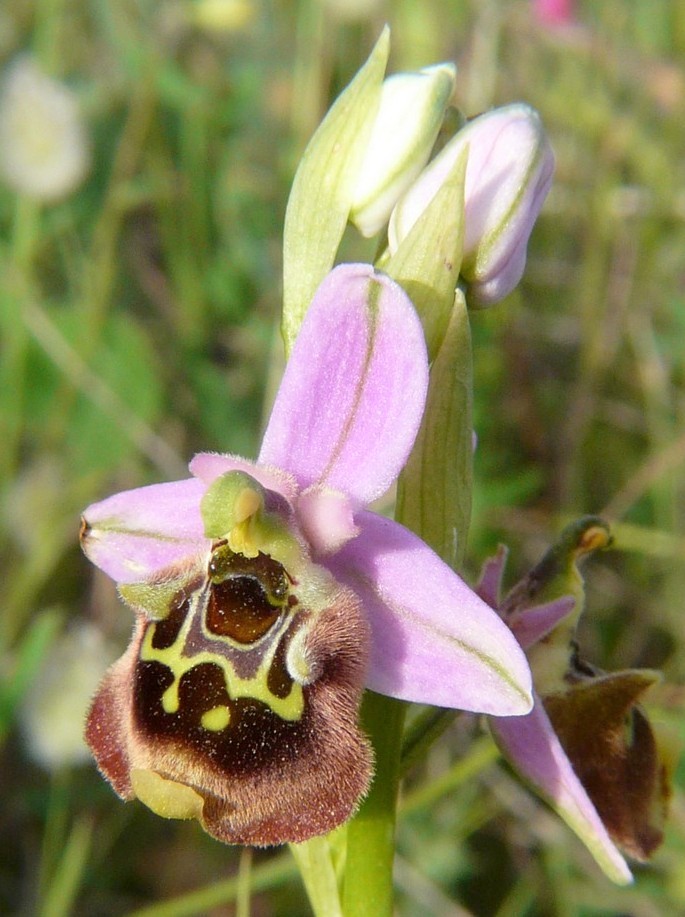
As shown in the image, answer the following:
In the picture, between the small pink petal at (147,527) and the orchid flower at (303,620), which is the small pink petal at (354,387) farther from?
the small pink petal at (147,527)

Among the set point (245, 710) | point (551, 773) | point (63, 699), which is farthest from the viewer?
point (63, 699)

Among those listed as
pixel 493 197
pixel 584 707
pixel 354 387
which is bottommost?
pixel 584 707

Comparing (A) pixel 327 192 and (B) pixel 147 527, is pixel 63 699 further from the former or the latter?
(A) pixel 327 192

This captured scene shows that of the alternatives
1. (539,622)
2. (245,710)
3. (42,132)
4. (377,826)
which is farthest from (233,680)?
(42,132)

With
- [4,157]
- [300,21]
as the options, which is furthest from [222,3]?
[4,157]

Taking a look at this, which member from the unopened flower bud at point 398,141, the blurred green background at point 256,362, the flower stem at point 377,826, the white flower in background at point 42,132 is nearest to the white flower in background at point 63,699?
the blurred green background at point 256,362

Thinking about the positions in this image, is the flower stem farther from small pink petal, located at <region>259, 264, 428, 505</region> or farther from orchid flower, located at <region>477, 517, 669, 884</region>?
small pink petal, located at <region>259, 264, 428, 505</region>
